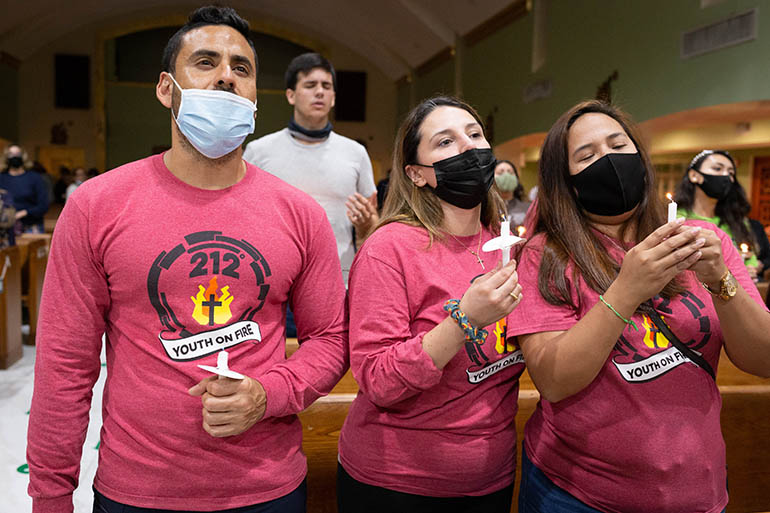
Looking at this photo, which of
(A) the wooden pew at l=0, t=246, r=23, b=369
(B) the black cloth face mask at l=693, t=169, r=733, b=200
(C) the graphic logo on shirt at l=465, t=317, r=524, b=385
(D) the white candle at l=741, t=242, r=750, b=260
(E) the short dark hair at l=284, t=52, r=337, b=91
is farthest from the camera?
(A) the wooden pew at l=0, t=246, r=23, b=369

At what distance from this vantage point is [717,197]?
3.75 meters

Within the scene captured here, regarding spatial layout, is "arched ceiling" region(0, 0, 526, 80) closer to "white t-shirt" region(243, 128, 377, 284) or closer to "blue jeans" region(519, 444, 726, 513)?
"white t-shirt" region(243, 128, 377, 284)

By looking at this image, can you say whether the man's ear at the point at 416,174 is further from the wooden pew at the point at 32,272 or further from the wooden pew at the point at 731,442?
the wooden pew at the point at 32,272

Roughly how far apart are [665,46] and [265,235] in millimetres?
7172

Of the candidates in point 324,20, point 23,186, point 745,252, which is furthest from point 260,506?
point 324,20

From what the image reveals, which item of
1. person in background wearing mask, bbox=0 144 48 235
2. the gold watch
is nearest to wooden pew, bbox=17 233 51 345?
person in background wearing mask, bbox=0 144 48 235

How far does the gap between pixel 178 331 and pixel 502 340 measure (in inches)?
28.4

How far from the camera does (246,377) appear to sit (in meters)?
1.20

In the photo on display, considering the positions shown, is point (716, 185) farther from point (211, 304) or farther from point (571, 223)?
point (211, 304)

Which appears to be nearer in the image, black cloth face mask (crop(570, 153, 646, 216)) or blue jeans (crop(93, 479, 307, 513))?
blue jeans (crop(93, 479, 307, 513))

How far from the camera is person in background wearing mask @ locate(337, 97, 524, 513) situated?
4.56ft

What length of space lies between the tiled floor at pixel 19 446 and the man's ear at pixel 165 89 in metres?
2.07

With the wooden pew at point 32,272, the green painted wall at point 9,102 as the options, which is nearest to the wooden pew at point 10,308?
the wooden pew at point 32,272

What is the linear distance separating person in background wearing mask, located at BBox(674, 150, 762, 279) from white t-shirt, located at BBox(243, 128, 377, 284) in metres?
1.99
